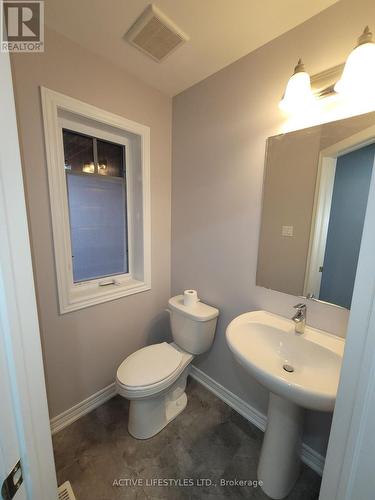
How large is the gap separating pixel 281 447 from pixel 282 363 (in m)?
0.42

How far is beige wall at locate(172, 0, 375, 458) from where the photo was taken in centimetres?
101

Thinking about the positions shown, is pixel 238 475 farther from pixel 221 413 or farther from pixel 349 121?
pixel 349 121

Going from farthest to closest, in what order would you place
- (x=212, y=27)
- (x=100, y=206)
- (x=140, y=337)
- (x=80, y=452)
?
→ (x=140, y=337)
(x=100, y=206)
(x=80, y=452)
(x=212, y=27)

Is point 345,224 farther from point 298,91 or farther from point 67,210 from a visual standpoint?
point 67,210

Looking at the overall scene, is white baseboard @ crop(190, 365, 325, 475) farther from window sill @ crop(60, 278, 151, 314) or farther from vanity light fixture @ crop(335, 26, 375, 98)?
vanity light fixture @ crop(335, 26, 375, 98)

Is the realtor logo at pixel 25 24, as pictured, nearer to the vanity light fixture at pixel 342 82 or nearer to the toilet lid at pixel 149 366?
the vanity light fixture at pixel 342 82

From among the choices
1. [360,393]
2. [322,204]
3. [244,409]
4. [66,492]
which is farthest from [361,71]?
[66,492]

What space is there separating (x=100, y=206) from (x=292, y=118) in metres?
1.39

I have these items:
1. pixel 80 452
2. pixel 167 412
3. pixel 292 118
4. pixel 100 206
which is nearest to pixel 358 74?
pixel 292 118

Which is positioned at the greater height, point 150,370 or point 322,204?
point 322,204

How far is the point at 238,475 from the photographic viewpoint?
1146 mm

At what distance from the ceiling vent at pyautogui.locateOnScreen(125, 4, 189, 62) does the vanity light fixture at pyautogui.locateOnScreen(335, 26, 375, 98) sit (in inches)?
32.5

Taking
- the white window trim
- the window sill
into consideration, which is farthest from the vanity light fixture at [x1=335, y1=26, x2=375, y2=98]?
the window sill

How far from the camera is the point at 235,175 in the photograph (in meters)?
1.37
